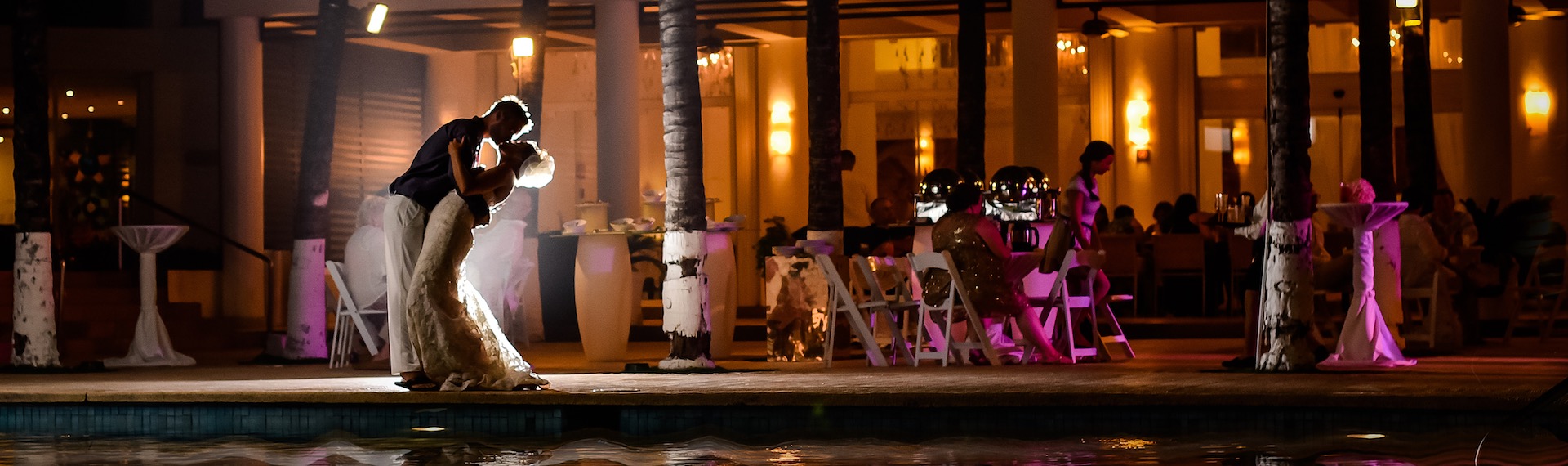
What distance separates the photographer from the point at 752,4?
736 inches

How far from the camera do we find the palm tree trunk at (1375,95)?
14.3m

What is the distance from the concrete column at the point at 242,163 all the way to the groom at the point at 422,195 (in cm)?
985

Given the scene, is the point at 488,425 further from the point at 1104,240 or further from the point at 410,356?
the point at 1104,240

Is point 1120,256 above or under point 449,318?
above

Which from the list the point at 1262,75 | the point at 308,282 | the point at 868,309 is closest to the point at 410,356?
the point at 868,309

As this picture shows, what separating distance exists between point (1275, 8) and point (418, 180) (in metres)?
4.59

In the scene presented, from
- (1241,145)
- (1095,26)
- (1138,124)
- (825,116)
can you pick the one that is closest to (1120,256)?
(1095,26)

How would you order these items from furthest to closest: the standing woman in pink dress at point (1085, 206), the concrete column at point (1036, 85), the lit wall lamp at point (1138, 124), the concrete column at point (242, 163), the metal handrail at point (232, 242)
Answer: the lit wall lamp at point (1138, 124), the concrete column at point (242, 163), the concrete column at point (1036, 85), the metal handrail at point (232, 242), the standing woman in pink dress at point (1085, 206)

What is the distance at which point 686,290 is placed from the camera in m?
11.2

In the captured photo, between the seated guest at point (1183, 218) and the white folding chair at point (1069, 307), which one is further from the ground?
the seated guest at point (1183, 218)

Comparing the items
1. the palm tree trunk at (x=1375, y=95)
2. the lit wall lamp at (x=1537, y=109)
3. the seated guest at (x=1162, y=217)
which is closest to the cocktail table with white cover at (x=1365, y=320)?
the palm tree trunk at (x=1375, y=95)

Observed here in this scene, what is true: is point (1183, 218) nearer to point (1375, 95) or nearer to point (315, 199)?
point (1375, 95)

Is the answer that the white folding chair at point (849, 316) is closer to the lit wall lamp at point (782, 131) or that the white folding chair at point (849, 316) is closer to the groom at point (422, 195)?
the groom at point (422, 195)

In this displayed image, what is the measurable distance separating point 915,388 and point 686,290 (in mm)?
2591
